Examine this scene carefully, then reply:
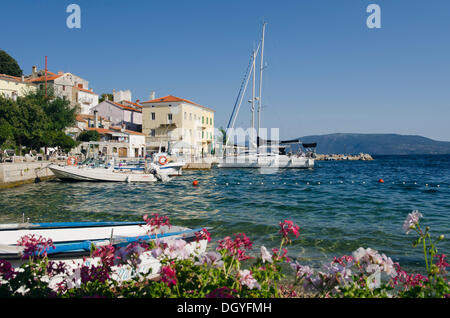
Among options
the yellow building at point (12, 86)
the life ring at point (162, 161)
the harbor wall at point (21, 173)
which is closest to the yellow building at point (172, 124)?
the yellow building at point (12, 86)

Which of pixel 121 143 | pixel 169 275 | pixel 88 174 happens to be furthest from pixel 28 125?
pixel 169 275

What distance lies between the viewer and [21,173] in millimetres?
21969

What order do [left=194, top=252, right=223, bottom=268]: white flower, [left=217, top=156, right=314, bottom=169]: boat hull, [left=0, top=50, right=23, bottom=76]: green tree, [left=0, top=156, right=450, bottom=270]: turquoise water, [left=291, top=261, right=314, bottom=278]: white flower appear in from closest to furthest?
[left=194, top=252, right=223, bottom=268]: white flower, [left=291, top=261, right=314, bottom=278]: white flower, [left=0, top=156, right=450, bottom=270]: turquoise water, [left=217, top=156, right=314, bottom=169]: boat hull, [left=0, top=50, right=23, bottom=76]: green tree

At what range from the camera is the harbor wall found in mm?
20062

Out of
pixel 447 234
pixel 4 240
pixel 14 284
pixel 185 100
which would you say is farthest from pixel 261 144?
pixel 14 284

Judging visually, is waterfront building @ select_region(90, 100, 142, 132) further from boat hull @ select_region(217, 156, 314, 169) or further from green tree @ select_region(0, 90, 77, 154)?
green tree @ select_region(0, 90, 77, 154)

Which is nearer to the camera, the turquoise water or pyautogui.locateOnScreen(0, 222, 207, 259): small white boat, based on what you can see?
pyautogui.locateOnScreen(0, 222, 207, 259): small white boat

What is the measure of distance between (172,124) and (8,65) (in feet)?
125

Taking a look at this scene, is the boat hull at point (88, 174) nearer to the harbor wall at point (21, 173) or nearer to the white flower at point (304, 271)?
A: the harbor wall at point (21, 173)

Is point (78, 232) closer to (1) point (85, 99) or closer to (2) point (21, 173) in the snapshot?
(2) point (21, 173)

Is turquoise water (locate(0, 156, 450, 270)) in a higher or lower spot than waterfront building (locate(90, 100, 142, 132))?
lower

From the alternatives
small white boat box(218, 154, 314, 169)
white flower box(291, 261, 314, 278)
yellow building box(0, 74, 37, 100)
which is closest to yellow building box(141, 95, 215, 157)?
small white boat box(218, 154, 314, 169)

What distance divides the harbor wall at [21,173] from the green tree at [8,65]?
49558 millimetres

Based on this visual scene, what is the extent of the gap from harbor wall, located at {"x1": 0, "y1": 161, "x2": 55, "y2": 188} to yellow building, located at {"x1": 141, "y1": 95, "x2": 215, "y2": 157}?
26.7 metres
